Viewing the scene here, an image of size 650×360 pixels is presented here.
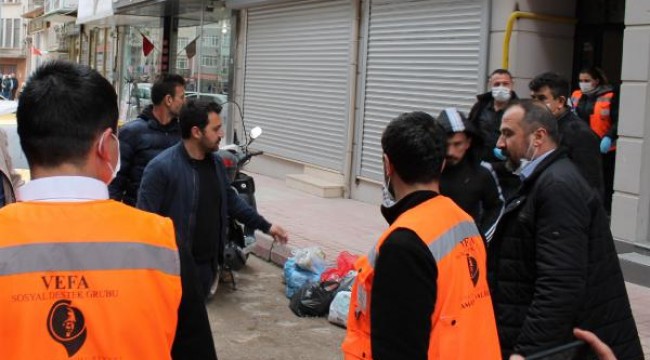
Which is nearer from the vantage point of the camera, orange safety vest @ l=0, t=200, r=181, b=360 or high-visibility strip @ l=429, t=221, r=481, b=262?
orange safety vest @ l=0, t=200, r=181, b=360

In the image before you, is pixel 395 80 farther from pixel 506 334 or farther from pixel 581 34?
pixel 506 334

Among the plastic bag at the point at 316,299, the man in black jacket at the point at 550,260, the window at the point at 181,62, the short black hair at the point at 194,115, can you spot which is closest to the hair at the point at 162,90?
the short black hair at the point at 194,115

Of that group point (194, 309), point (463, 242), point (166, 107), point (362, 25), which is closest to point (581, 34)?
point (362, 25)

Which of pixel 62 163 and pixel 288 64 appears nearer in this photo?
pixel 62 163

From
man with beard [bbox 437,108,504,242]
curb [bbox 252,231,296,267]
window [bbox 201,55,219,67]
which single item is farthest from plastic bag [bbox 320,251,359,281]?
window [bbox 201,55,219,67]

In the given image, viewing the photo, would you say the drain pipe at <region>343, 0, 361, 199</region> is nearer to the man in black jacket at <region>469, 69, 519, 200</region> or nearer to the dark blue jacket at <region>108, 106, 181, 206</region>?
the man in black jacket at <region>469, 69, 519, 200</region>

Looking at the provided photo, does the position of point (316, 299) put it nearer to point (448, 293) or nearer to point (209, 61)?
point (448, 293)

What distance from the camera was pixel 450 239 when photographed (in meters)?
2.41

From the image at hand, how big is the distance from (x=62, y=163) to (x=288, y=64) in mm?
13530

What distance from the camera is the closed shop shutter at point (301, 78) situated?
43.9 feet

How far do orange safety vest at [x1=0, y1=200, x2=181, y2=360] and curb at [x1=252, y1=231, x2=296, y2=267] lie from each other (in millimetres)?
6756

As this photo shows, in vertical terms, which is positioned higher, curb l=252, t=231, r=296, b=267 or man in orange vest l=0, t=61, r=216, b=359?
man in orange vest l=0, t=61, r=216, b=359

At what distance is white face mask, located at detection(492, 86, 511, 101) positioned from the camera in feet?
22.9

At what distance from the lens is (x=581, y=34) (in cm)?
1013
